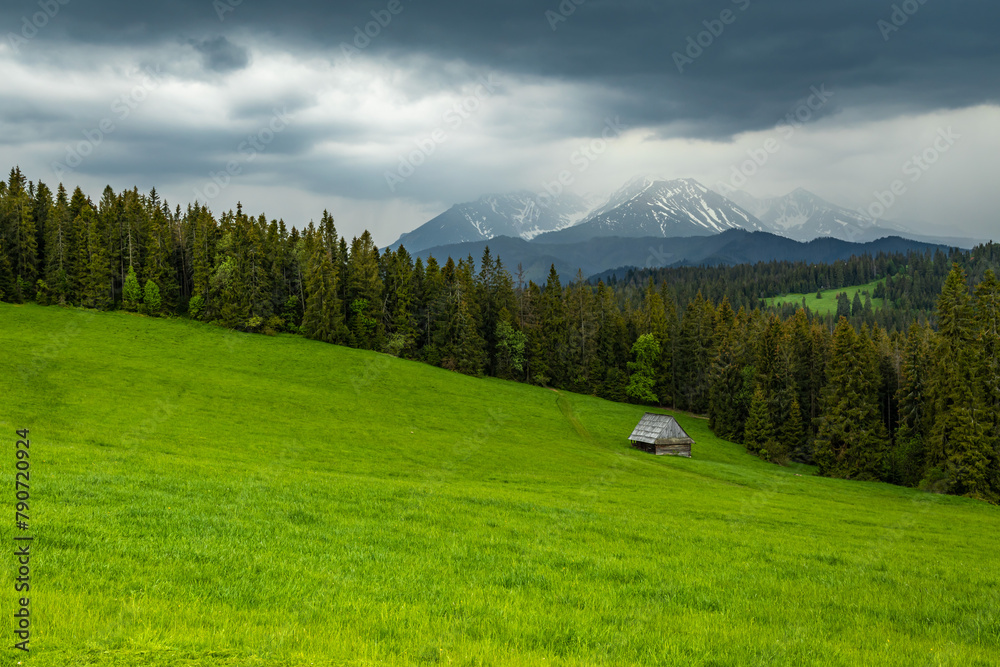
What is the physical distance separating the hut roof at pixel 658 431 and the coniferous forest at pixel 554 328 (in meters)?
18.2

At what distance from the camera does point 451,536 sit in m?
16.5

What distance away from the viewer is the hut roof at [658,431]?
234ft

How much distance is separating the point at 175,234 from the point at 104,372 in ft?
194

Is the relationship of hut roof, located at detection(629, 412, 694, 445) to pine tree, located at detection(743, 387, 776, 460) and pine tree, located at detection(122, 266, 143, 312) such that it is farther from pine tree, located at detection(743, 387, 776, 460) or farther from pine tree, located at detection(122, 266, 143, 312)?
pine tree, located at detection(122, 266, 143, 312)

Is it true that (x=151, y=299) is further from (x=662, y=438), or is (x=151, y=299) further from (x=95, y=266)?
(x=662, y=438)

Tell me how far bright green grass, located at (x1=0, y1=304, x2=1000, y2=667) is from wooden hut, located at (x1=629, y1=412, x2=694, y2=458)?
28.8 m

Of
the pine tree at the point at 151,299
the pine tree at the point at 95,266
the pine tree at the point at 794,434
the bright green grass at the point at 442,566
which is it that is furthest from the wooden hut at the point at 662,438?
the pine tree at the point at 95,266

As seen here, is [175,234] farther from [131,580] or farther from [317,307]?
[131,580]

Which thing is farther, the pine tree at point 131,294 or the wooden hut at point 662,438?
the pine tree at point 131,294

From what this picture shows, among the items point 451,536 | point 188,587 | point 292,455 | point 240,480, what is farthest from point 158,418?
point 188,587

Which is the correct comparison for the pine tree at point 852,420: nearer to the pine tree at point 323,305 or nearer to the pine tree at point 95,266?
the pine tree at point 323,305

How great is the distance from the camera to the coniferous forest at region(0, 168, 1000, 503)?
68062mm

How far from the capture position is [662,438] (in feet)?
234

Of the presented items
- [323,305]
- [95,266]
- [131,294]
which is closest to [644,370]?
[323,305]
